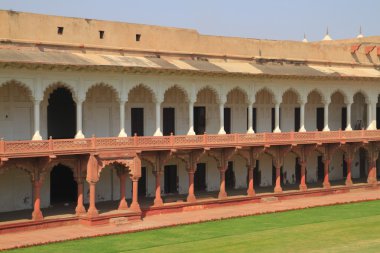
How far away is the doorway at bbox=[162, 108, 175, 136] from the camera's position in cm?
3325

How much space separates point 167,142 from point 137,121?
289 centimetres

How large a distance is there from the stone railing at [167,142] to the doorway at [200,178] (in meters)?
3.54

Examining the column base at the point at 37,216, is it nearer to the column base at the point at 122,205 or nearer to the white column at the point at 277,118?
the column base at the point at 122,205

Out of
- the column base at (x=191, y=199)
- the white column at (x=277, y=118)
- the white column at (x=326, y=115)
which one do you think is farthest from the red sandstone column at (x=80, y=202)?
the white column at (x=326, y=115)

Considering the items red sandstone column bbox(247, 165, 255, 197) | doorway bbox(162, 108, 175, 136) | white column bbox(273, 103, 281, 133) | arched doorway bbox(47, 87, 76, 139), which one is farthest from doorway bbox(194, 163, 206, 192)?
arched doorway bbox(47, 87, 76, 139)

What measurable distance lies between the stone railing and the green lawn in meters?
3.98

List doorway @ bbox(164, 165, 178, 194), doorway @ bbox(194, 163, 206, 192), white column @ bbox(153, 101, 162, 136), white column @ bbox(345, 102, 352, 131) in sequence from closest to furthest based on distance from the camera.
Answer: white column @ bbox(153, 101, 162, 136), doorway @ bbox(164, 165, 178, 194), doorway @ bbox(194, 163, 206, 192), white column @ bbox(345, 102, 352, 131)

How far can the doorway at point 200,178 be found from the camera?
35.3m

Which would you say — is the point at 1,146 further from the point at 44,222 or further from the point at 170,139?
the point at 170,139

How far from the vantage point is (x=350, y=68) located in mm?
40969

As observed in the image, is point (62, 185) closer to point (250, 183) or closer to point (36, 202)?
point (36, 202)

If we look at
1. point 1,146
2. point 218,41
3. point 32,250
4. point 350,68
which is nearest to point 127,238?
point 32,250

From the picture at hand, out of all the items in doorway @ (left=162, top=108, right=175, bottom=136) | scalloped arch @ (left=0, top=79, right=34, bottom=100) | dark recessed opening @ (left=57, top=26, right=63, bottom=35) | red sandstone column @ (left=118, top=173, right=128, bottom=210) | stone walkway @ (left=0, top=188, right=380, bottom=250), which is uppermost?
dark recessed opening @ (left=57, top=26, right=63, bottom=35)

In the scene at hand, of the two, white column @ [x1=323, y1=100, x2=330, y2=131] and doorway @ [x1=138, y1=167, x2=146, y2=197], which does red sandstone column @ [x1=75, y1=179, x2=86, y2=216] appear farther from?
white column @ [x1=323, y1=100, x2=330, y2=131]
